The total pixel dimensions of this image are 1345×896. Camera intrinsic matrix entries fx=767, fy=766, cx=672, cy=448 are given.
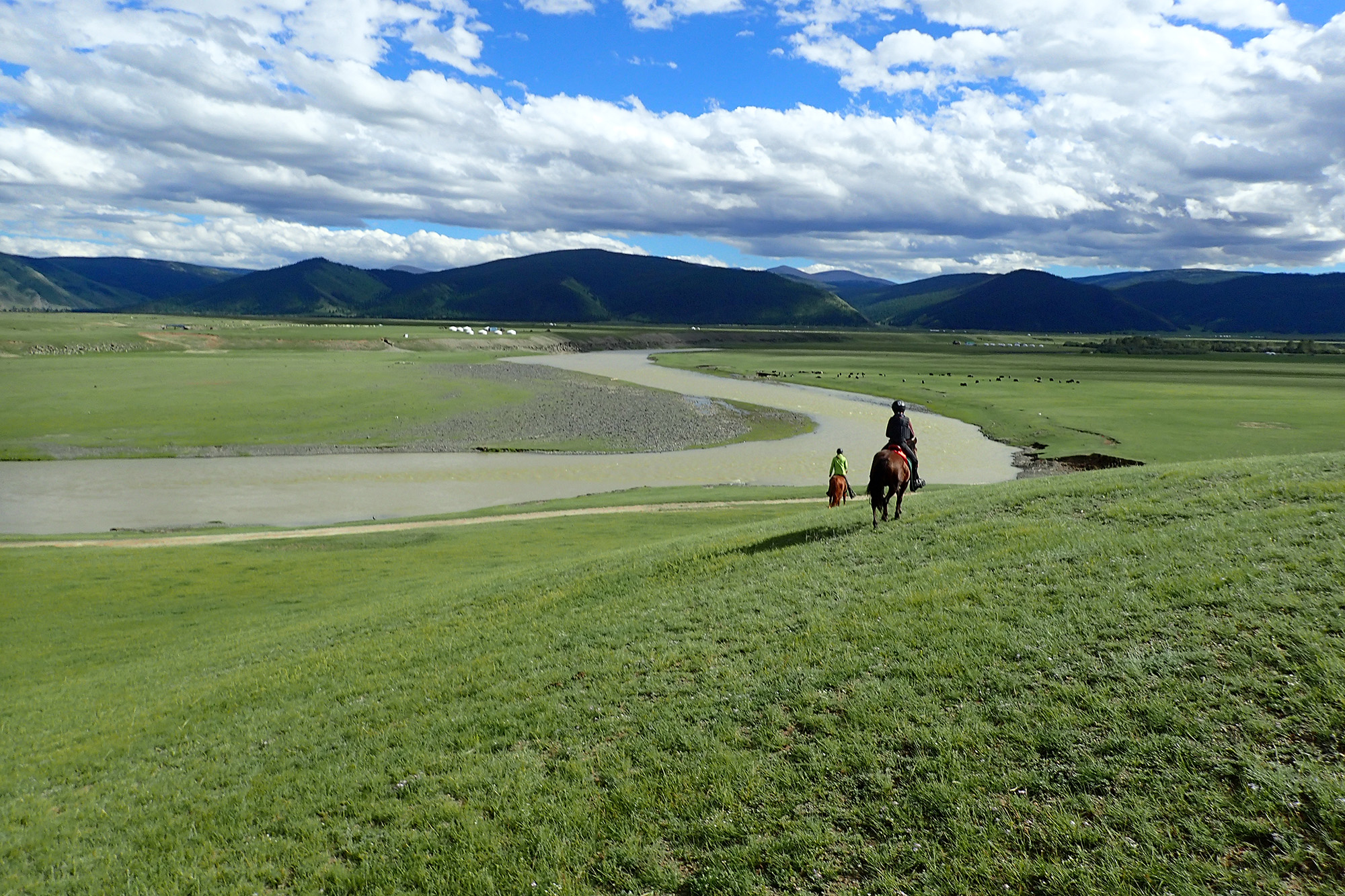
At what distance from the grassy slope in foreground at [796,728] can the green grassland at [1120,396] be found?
49272 mm

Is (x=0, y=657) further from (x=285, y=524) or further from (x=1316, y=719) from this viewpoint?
(x=1316, y=719)

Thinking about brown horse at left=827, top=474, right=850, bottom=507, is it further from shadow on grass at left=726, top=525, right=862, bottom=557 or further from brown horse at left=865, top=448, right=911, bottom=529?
brown horse at left=865, top=448, right=911, bottom=529

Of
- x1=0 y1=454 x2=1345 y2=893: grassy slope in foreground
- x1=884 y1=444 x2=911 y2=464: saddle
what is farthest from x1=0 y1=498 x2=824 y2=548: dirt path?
x1=884 y1=444 x2=911 y2=464: saddle

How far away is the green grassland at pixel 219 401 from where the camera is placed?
2680 inches

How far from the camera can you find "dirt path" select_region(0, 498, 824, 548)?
37438 mm

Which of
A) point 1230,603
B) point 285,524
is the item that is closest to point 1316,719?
point 1230,603

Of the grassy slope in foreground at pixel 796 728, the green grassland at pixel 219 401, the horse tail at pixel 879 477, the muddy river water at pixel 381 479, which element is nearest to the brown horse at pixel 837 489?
the grassy slope in foreground at pixel 796 728

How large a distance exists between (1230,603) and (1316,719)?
10.5 ft

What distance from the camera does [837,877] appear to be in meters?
8.00

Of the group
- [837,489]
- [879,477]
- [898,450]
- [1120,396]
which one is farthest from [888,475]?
[1120,396]

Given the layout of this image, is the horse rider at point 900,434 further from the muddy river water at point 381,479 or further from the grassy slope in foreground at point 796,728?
the muddy river water at point 381,479

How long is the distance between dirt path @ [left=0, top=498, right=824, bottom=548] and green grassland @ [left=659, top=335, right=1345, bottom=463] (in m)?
34.1

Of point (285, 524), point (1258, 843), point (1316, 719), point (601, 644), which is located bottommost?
point (285, 524)

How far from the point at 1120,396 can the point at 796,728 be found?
4329 inches
